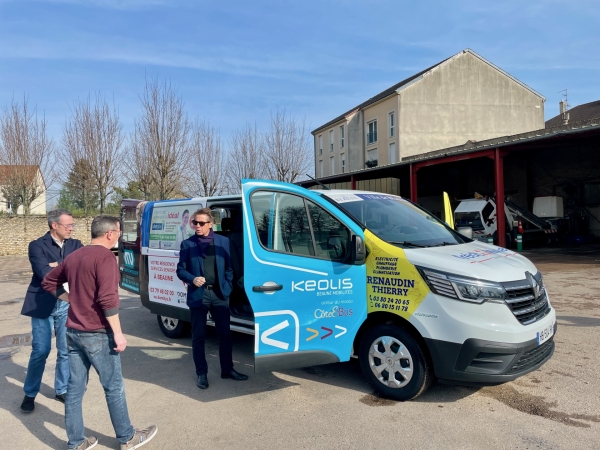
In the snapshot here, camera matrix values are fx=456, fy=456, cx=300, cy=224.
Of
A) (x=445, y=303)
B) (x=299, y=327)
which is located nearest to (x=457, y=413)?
(x=445, y=303)

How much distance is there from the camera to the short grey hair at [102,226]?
10.6 feet

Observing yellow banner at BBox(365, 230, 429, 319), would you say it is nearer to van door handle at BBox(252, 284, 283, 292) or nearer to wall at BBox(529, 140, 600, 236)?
van door handle at BBox(252, 284, 283, 292)

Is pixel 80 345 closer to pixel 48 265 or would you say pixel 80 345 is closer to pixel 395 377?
pixel 48 265

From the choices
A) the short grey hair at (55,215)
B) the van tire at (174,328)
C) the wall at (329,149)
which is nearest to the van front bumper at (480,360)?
the short grey hair at (55,215)

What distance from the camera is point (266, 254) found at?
4.08 meters

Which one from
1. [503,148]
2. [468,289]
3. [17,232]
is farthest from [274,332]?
[17,232]

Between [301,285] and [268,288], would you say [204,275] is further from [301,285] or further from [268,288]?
[301,285]

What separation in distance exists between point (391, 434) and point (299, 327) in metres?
1.13

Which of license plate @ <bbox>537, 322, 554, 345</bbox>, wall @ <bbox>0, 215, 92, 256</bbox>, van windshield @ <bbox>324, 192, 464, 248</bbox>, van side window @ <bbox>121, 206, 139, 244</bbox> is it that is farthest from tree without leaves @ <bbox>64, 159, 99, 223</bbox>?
license plate @ <bbox>537, 322, 554, 345</bbox>

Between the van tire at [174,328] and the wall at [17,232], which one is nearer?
the van tire at [174,328]

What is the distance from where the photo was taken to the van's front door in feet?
13.0

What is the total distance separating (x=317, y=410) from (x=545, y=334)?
2.09 m

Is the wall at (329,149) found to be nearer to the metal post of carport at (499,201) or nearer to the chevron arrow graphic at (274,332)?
the metal post of carport at (499,201)

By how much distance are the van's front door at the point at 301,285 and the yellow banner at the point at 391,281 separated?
9 centimetres
